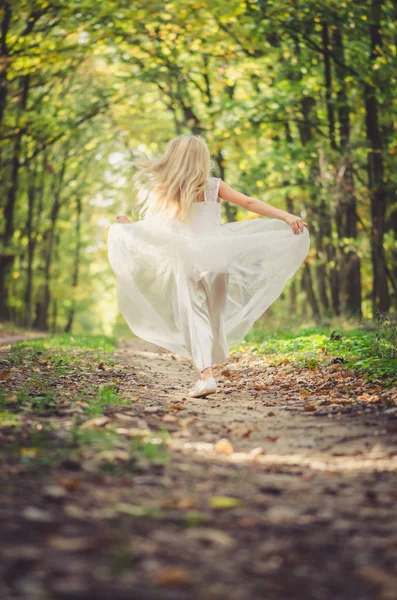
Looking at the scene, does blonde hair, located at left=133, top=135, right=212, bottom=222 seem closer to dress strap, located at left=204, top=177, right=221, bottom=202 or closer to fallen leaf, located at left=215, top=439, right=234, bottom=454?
dress strap, located at left=204, top=177, right=221, bottom=202

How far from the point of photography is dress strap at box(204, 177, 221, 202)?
290 inches

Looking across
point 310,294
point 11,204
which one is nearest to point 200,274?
point 310,294

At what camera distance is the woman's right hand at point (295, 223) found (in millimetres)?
7309

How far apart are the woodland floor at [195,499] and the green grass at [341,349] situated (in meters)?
1.35

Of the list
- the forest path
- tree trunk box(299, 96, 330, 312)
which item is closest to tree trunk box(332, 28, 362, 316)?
tree trunk box(299, 96, 330, 312)

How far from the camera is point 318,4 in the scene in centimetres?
1380

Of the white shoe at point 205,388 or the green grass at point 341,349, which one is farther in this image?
the green grass at point 341,349

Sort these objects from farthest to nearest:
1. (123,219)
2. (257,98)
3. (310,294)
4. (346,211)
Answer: (310,294) < (346,211) < (257,98) < (123,219)

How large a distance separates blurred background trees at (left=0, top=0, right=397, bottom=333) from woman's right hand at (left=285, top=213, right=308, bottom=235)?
6.81 feet

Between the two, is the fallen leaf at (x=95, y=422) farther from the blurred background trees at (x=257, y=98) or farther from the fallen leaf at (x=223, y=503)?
the blurred background trees at (x=257, y=98)

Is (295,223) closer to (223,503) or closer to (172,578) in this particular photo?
(223,503)

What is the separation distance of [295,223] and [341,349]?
2607 mm

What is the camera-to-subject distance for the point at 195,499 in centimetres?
317

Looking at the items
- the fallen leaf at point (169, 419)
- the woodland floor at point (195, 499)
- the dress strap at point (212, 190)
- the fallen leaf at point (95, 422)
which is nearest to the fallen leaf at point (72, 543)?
the woodland floor at point (195, 499)
